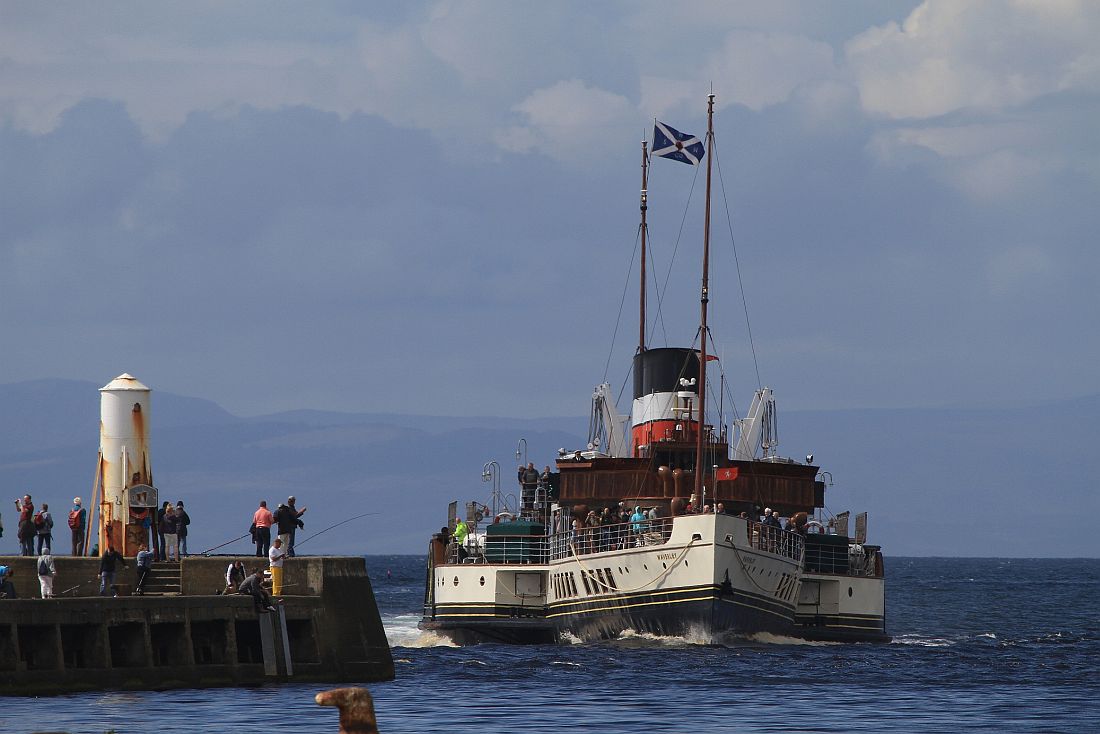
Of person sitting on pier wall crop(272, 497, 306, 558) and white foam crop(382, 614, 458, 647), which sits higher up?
person sitting on pier wall crop(272, 497, 306, 558)

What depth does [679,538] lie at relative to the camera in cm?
5388

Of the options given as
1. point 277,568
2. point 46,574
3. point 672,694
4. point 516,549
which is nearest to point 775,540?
point 516,549

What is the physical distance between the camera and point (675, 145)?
65.5 metres

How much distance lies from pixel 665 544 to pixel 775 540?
136 inches

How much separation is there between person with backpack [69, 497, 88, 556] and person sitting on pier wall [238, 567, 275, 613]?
6.76 meters

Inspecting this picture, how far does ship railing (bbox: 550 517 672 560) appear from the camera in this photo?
55.5 meters

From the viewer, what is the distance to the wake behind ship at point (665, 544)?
5409 centimetres

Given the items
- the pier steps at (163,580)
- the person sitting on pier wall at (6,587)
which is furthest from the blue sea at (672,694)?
the pier steps at (163,580)

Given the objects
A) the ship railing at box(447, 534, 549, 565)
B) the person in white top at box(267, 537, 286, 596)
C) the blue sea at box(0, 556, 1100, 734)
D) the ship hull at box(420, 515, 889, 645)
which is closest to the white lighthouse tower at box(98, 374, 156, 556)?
the person in white top at box(267, 537, 286, 596)

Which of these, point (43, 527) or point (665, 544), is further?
point (665, 544)

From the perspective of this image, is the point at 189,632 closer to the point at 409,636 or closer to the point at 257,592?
the point at 257,592

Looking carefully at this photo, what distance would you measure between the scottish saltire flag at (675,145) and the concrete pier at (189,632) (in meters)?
28.5

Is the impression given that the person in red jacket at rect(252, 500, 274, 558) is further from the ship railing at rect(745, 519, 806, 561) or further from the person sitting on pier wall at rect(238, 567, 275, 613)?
the ship railing at rect(745, 519, 806, 561)

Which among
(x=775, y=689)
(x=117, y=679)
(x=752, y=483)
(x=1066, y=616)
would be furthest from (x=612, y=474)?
(x=1066, y=616)
